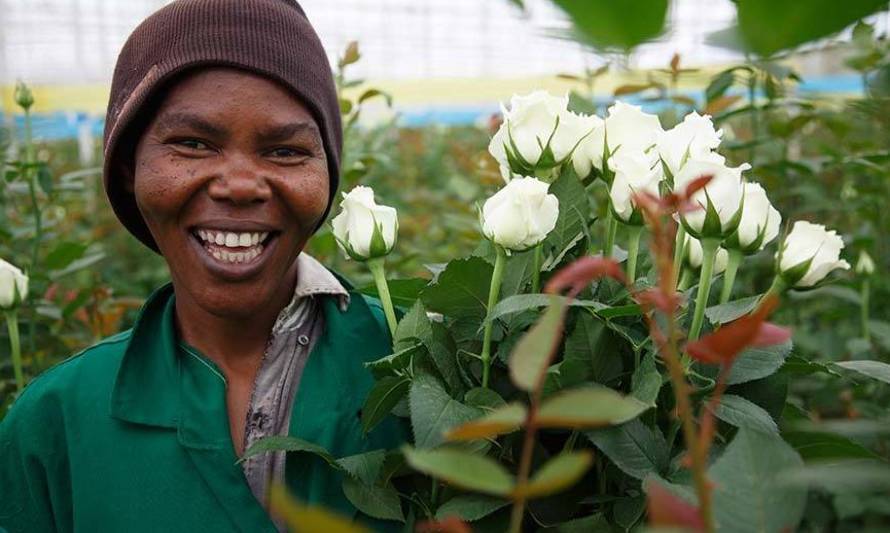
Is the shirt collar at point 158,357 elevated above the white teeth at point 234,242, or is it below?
below

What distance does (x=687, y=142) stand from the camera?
25.3 inches

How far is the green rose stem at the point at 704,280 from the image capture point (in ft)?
2.03

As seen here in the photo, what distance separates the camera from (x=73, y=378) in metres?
0.99

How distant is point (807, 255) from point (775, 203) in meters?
0.96

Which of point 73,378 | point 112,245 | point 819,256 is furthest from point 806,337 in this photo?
point 112,245

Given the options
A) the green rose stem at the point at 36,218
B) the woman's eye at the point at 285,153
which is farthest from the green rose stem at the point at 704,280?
the green rose stem at the point at 36,218

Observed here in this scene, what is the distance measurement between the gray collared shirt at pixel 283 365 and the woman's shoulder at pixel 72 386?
0.52 feet

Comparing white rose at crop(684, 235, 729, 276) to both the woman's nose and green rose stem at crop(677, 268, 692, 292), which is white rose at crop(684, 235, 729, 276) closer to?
green rose stem at crop(677, 268, 692, 292)

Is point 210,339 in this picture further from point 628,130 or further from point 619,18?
point 619,18

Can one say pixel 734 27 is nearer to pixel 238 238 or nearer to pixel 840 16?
pixel 840 16

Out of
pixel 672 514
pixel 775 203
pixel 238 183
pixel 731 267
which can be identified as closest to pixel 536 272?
pixel 731 267

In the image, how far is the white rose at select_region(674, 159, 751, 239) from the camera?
0.59m

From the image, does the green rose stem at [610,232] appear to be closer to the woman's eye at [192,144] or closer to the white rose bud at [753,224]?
the white rose bud at [753,224]

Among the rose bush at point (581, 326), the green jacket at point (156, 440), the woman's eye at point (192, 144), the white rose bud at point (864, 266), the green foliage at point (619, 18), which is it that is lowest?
the green jacket at point (156, 440)
